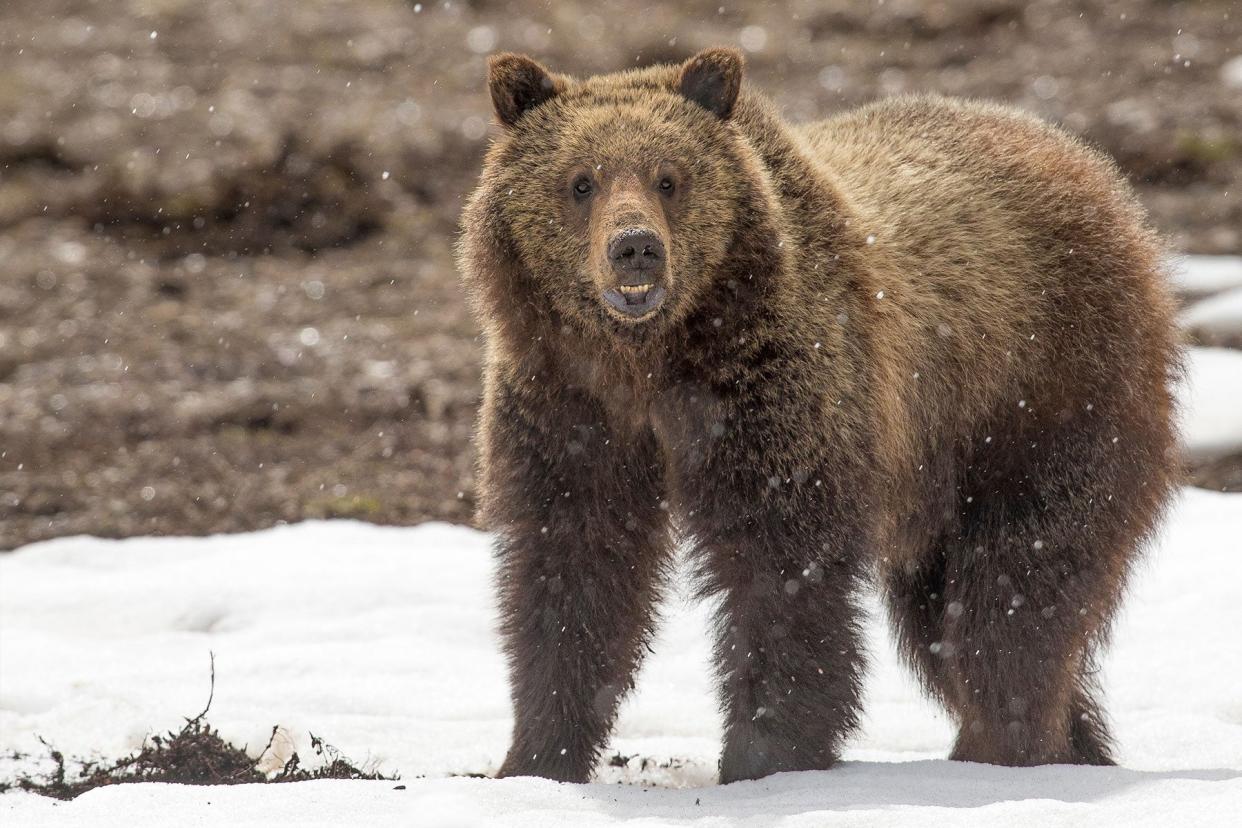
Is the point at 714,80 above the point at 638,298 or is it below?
above

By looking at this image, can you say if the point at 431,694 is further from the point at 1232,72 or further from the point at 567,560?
the point at 1232,72

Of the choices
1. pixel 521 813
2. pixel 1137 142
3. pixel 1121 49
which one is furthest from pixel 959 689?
pixel 1121 49

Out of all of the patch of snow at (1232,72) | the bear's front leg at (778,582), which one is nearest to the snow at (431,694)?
the bear's front leg at (778,582)

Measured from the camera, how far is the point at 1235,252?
35.7 feet

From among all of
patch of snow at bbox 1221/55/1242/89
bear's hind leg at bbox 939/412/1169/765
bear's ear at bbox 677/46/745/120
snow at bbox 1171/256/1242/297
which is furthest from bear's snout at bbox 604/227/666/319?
patch of snow at bbox 1221/55/1242/89

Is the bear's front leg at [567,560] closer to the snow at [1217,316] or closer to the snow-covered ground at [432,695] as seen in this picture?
the snow-covered ground at [432,695]

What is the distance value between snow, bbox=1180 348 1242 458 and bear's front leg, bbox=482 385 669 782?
187 inches

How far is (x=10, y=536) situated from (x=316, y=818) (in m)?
4.77

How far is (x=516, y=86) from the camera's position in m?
5.11

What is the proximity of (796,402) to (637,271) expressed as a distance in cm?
71

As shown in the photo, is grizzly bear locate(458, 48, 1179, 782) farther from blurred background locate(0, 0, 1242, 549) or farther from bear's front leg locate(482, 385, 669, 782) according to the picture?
blurred background locate(0, 0, 1242, 549)

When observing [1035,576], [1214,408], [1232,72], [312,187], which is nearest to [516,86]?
[1035,576]

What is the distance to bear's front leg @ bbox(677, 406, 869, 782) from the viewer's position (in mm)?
4844

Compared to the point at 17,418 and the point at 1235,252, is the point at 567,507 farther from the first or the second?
the point at 1235,252
